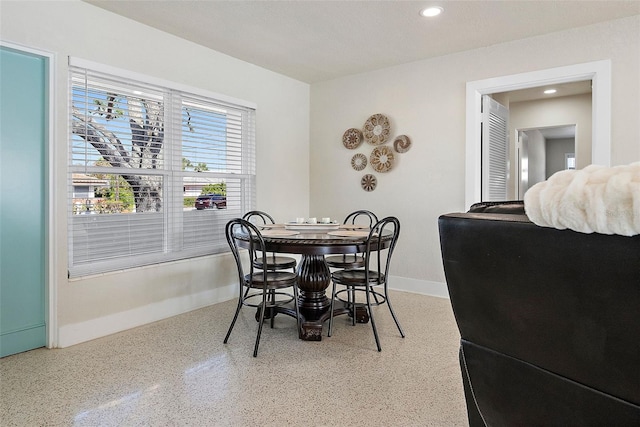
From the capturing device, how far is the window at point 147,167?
9.55 ft

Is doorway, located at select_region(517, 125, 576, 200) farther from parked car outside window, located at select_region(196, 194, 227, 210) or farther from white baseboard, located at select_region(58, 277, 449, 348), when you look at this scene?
parked car outside window, located at select_region(196, 194, 227, 210)

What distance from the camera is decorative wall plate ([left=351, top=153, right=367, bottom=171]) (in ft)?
15.1

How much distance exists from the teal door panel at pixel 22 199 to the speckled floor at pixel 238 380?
0.25 metres

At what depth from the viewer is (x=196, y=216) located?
3.74 meters

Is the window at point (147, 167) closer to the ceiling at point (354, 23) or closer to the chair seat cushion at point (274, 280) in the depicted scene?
the ceiling at point (354, 23)

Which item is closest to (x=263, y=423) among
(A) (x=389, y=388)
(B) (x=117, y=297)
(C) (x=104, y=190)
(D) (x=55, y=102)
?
(A) (x=389, y=388)

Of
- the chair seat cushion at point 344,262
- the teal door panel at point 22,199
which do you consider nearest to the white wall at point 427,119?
the chair seat cushion at point 344,262

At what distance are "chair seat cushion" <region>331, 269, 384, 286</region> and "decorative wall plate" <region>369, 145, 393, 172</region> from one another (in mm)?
1776

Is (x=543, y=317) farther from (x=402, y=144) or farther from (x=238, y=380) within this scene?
(x=402, y=144)

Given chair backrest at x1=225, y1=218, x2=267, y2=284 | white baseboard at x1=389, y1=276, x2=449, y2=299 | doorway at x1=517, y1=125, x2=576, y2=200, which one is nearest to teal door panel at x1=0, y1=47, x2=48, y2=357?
chair backrest at x1=225, y1=218, x2=267, y2=284

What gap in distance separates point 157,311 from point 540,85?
390 centimetres

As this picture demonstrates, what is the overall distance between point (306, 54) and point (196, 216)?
1.94 meters

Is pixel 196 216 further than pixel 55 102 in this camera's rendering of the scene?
Yes

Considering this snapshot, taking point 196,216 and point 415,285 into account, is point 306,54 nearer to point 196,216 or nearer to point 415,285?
point 196,216
